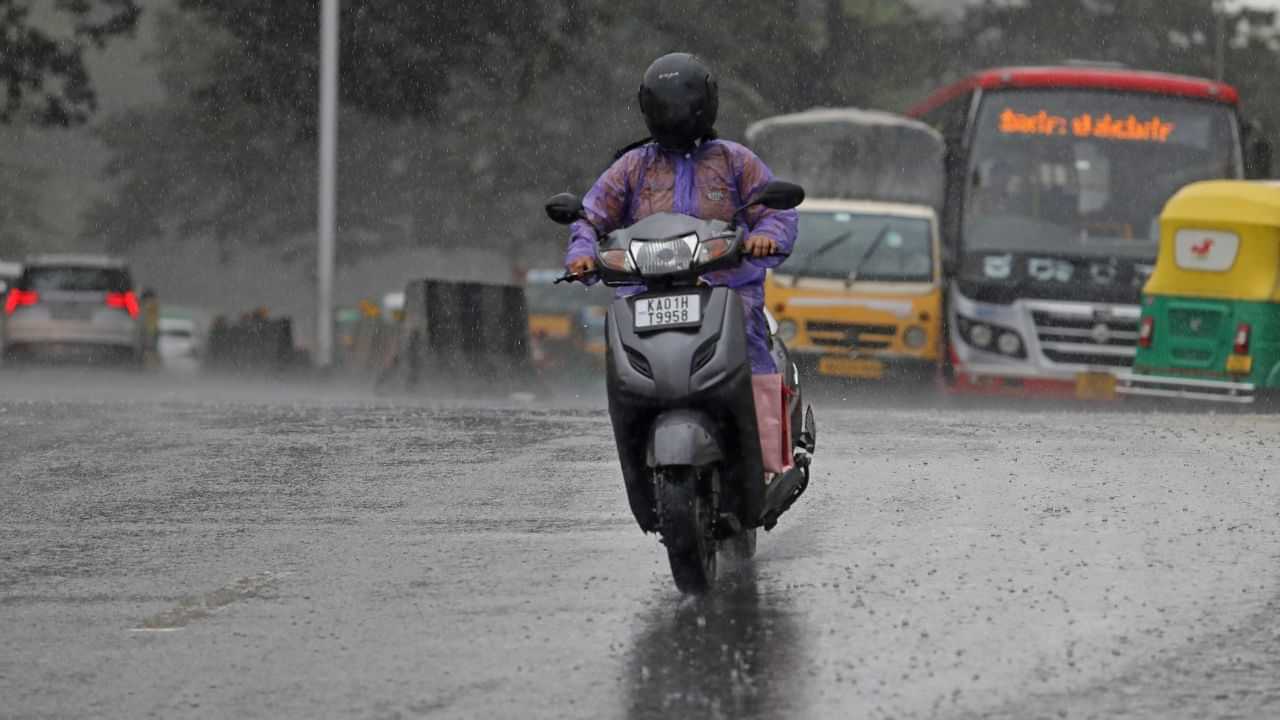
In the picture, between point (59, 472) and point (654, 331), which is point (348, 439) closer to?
point (59, 472)

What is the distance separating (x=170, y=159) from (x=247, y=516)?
5721cm

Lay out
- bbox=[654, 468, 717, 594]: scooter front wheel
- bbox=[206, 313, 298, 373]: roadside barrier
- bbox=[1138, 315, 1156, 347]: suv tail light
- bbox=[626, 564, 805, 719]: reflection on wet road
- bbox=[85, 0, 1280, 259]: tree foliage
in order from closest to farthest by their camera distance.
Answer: bbox=[626, 564, 805, 719]: reflection on wet road
bbox=[654, 468, 717, 594]: scooter front wheel
bbox=[1138, 315, 1156, 347]: suv tail light
bbox=[85, 0, 1280, 259]: tree foliage
bbox=[206, 313, 298, 373]: roadside barrier

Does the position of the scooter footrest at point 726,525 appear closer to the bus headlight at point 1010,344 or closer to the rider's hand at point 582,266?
the rider's hand at point 582,266

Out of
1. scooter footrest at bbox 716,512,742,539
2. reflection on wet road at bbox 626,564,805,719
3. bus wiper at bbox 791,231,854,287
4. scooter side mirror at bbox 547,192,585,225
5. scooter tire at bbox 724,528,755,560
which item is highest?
bus wiper at bbox 791,231,854,287

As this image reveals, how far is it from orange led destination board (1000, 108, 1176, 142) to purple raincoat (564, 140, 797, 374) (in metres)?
16.7

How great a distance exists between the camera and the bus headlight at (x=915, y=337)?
2317 cm

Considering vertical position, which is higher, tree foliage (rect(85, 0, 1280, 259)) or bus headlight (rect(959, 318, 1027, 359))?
tree foliage (rect(85, 0, 1280, 259))

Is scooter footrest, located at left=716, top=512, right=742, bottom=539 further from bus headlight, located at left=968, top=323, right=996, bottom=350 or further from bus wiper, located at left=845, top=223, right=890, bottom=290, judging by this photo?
bus headlight, located at left=968, top=323, right=996, bottom=350

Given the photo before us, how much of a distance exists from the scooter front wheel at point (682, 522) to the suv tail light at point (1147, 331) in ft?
48.9

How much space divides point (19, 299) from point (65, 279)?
2.30ft

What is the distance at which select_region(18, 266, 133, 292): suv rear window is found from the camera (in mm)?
32250

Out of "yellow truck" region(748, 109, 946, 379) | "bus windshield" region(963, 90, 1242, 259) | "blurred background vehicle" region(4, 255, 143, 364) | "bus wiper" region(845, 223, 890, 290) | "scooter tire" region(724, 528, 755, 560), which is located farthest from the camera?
"blurred background vehicle" region(4, 255, 143, 364)

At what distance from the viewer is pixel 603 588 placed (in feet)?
24.4

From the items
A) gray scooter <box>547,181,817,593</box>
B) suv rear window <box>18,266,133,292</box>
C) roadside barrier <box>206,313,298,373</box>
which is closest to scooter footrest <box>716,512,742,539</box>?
gray scooter <box>547,181,817,593</box>
